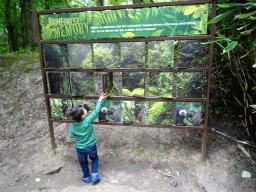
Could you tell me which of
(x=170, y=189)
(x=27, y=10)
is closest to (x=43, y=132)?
(x=170, y=189)

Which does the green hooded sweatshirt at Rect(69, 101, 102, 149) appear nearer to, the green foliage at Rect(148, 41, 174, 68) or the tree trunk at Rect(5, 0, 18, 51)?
the green foliage at Rect(148, 41, 174, 68)

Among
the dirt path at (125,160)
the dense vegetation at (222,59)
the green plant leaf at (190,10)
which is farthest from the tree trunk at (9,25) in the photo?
the green plant leaf at (190,10)

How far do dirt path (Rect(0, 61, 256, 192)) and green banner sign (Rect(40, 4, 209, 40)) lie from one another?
6.96ft

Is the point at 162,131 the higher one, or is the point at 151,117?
the point at 151,117

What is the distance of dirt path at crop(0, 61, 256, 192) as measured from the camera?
2801 millimetres

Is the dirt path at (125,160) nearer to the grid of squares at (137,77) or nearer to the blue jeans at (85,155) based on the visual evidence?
the blue jeans at (85,155)

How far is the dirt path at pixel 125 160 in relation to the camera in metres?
2.80

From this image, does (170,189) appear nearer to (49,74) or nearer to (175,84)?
(175,84)

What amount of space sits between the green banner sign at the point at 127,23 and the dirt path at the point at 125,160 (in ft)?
6.96

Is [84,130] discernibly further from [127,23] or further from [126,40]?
[127,23]

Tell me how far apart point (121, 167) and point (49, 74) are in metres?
2.16

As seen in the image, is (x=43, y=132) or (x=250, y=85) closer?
(x=250, y=85)

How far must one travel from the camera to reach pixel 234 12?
2584 millimetres

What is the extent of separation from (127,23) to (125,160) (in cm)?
247
